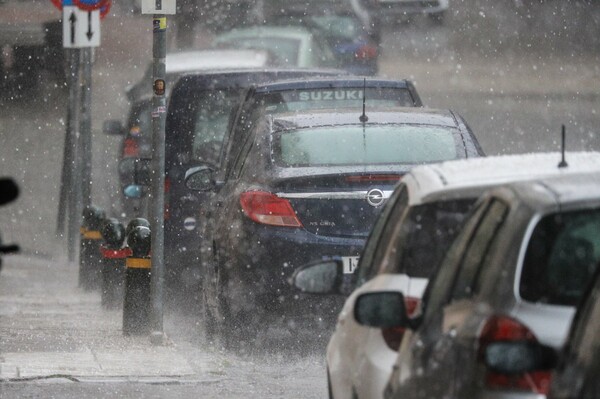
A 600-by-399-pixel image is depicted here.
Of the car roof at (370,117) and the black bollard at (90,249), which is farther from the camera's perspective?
the black bollard at (90,249)

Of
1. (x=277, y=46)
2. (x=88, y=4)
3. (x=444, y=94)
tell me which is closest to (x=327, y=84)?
(x=88, y=4)

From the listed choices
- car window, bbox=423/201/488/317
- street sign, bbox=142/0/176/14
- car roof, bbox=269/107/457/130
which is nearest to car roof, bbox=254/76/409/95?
street sign, bbox=142/0/176/14

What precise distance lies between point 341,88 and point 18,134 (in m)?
14.5

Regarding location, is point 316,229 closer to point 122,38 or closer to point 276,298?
point 276,298

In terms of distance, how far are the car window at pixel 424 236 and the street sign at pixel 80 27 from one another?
39.4 ft

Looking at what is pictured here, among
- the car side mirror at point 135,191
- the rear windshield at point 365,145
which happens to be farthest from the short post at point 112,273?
the rear windshield at point 365,145

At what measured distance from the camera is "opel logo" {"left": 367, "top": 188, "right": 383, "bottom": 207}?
35.2 feet

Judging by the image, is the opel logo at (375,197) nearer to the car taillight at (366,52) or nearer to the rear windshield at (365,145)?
the rear windshield at (365,145)

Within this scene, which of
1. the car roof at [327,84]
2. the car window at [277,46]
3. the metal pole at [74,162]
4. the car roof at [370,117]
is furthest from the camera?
the car window at [277,46]

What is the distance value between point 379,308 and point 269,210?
5.58m

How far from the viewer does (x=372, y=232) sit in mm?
7039

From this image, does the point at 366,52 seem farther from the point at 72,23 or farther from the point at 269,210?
the point at 269,210

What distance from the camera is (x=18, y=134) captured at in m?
27.8

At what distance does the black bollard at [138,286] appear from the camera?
13.1 metres
